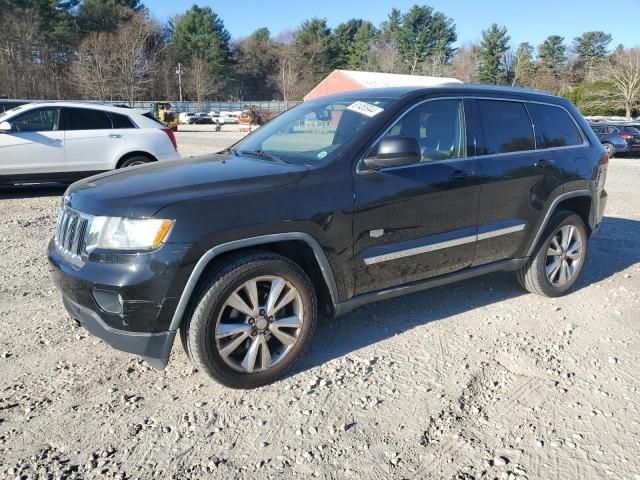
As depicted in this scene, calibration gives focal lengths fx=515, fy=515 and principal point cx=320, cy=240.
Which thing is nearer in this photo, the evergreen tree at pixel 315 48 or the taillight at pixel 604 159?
the taillight at pixel 604 159

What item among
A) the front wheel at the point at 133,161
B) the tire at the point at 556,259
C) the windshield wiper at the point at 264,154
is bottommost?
the tire at the point at 556,259

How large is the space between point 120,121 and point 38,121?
1.34 metres

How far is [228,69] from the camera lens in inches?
3019

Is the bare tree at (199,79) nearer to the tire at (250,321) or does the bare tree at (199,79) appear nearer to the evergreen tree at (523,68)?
the evergreen tree at (523,68)

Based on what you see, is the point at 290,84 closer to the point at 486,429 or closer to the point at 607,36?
the point at 607,36

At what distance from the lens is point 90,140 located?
9.17 meters

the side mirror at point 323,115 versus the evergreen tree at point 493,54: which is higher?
the evergreen tree at point 493,54

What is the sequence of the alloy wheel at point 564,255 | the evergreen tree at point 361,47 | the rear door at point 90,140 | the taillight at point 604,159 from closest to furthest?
1. the alloy wheel at point 564,255
2. the taillight at point 604,159
3. the rear door at point 90,140
4. the evergreen tree at point 361,47

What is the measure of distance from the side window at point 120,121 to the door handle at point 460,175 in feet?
24.6

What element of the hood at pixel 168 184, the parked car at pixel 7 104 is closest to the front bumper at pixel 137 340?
the hood at pixel 168 184

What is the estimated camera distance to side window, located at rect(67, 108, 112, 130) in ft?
30.0

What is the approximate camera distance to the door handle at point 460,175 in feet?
12.3

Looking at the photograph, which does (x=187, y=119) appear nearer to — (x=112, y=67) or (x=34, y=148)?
(x=112, y=67)

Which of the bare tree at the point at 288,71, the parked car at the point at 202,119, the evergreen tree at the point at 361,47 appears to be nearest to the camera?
the parked car at the point at 202,119
